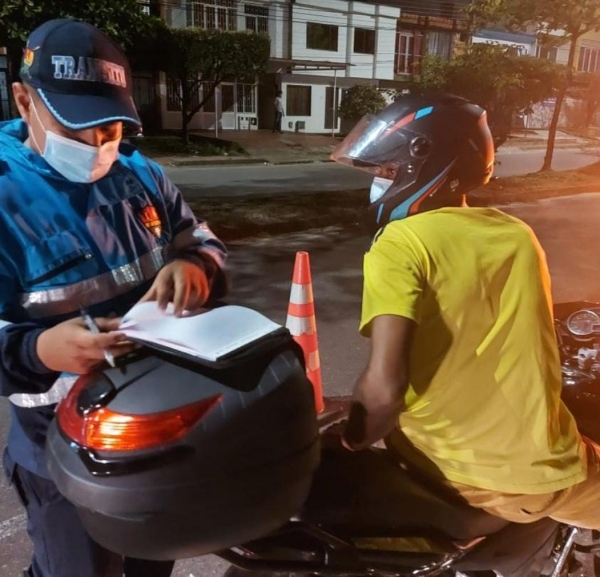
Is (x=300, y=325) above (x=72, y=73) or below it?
below

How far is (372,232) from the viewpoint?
69.5 inches

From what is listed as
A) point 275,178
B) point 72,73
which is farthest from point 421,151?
point 275,178

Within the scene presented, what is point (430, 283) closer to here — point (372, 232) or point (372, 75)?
point (372, 232)

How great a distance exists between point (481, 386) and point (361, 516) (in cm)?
41

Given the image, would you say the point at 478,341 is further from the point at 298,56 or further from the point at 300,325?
the point at 298,56

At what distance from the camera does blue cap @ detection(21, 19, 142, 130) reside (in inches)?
58.2

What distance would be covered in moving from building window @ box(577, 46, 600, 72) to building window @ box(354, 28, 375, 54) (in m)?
20.6

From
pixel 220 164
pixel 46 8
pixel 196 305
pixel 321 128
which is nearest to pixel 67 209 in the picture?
pixel 196 305

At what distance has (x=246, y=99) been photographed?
3023cm

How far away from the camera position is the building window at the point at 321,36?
3073 centimetres

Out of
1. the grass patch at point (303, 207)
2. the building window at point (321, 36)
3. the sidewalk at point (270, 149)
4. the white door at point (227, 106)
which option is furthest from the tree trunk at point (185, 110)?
the grass patch at point (303, 207)

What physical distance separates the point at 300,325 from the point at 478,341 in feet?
8.72

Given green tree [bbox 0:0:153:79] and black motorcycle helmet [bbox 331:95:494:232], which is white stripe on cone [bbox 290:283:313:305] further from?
green tree [bbox 0:0:153:79]

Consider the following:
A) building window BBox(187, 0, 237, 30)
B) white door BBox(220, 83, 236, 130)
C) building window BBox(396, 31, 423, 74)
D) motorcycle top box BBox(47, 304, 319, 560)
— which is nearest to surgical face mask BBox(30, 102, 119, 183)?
motorcycle top box BBox(47, 304, 319, 560)
